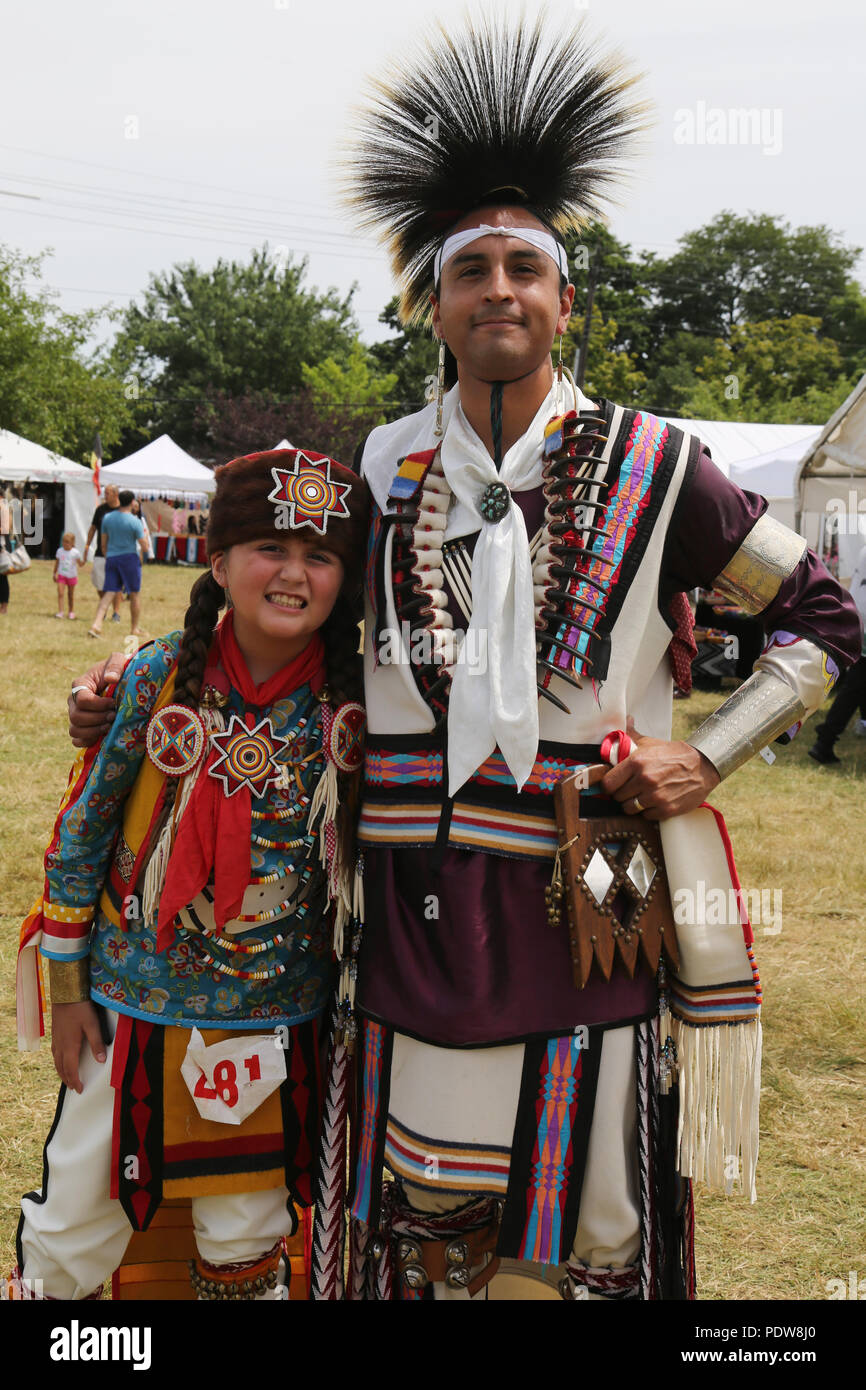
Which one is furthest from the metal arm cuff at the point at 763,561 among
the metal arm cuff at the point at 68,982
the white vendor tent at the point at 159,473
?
the white vendor tent at the point at 159,473

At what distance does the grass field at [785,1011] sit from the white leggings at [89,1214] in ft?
2.11

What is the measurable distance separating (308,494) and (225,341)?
42.5 metres

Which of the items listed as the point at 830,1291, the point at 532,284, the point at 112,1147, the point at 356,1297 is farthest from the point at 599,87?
the point at 830,1291

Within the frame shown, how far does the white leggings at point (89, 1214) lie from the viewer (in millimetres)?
2045

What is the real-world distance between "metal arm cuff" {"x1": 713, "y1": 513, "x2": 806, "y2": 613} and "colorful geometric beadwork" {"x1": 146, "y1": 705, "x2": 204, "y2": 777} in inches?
37.7

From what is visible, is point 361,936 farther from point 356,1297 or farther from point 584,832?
point 356,1297

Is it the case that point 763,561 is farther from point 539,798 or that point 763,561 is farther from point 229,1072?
point 229,1072

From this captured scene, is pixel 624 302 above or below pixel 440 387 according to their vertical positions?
above

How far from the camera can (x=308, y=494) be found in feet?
6.58

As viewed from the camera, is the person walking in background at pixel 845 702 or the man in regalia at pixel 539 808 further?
the person walking in background at pixel 845 702

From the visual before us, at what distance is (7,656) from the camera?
1074 cm

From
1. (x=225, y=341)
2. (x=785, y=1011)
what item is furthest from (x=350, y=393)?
(x=785, y=1011)

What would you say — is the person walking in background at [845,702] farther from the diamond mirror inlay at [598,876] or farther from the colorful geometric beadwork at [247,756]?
the colorful geometric beadwork at [247,756]

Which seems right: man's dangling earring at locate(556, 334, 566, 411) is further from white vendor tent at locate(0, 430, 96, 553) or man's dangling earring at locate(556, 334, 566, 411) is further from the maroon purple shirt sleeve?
white vendor tent at locate(0, 430, 96, 553)
